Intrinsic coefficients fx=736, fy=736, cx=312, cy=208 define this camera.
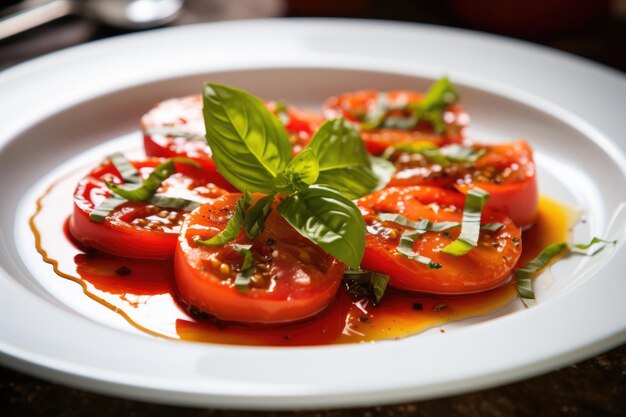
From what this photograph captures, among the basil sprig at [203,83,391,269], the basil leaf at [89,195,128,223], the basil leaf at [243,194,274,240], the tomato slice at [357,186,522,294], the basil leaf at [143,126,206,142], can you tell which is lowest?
the tomato slice at [357,186,522,294]

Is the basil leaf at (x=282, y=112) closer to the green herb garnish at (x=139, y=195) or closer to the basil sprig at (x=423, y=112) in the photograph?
the basil sprig at (x=423, y=112)

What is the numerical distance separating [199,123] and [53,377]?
137 cm

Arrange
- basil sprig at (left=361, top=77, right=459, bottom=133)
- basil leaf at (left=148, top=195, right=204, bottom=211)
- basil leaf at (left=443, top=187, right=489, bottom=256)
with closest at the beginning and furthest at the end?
basil leaf at (left=443, top=187, right=489, bottom=256) → basil leaf at (left=148, top=195, right=204, bottom=211) → basil sprig at (left=361, top=77, right=459, bottom=133)

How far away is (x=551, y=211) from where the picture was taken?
242 cm

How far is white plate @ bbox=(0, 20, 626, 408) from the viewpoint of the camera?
53.5 inches

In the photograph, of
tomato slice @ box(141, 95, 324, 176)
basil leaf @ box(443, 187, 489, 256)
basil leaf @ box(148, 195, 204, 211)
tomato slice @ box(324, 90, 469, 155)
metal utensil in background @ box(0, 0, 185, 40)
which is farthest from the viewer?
metal utensil in background @ box(0, 0, 185, 40)

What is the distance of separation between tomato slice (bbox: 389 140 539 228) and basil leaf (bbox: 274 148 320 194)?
0.49m

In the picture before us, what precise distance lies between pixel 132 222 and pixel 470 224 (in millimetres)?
931

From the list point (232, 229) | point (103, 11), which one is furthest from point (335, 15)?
point (232, 229)

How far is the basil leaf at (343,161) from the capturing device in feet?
A: 6.83

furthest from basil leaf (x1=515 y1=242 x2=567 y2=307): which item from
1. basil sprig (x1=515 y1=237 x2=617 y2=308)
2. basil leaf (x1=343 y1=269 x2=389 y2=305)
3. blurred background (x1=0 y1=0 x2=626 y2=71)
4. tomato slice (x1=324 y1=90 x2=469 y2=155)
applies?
blurred background (x1=0 y1=0 x2=626 y2=71)

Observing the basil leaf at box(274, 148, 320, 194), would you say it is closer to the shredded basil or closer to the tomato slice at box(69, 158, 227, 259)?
the tomato slice at box(69, 158, 227, 259)

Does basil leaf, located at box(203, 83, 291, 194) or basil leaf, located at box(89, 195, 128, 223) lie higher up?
basil leaf, located at box(203, 83, 291, 194)

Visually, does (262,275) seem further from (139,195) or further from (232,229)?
(139,195)
